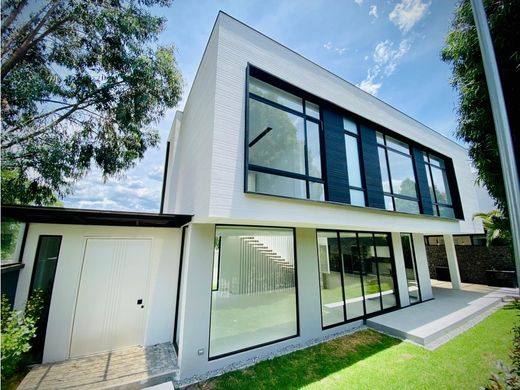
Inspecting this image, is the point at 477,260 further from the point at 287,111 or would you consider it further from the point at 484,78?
the point at 287,111

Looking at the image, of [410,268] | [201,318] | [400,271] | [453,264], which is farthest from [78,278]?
→ [453,264]

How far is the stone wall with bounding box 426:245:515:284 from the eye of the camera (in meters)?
11.9

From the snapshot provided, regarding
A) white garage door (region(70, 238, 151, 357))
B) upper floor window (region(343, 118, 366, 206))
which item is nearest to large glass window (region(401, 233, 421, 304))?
upper floor window (region(343, 118, 366, 206))

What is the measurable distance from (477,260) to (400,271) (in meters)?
8.70

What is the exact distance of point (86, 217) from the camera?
4.56 metres

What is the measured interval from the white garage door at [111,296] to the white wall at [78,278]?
142mm

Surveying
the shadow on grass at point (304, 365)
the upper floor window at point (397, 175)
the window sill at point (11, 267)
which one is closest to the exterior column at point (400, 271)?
the upper floor window at point (397, 175)

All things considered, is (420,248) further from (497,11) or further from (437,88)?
(497,11)

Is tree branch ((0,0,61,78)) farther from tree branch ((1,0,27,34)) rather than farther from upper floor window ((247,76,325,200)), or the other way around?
upper floor window ((247,76,325,200))

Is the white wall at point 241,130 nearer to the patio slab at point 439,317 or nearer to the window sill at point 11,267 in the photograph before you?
the patio slab at point 439,317

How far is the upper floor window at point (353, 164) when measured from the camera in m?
6.55

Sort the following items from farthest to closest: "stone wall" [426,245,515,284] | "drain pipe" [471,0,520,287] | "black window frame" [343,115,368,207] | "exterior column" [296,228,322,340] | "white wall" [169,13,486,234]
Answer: "stone wall" [426,245,515,284] < "black window frame" [343,115,368,207] < "exterior column" [296,228,322,340] < "white wall" [169,13,486,234] < "drain pipe" [471,0,520,287]

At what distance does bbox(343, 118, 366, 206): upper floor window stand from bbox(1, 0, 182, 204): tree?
336 inches

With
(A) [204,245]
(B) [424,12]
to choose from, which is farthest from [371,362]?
(B) [424,12]
